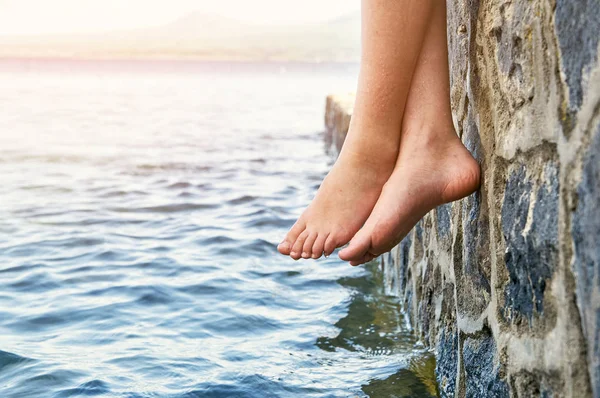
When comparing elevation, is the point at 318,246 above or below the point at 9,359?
above

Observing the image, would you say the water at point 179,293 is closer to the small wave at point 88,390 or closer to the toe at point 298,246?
the small wave at point 88,390

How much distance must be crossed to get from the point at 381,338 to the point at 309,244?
2.83 feet

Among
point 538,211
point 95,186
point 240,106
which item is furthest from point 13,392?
point 240,106

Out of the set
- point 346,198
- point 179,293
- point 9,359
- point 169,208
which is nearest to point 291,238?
point 346,198

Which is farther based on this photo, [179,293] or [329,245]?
[179,293]

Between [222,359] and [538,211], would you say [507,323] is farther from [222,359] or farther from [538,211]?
[222,359]

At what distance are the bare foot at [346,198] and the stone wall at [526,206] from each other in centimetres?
20

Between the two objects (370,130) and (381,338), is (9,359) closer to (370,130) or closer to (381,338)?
(381,338)

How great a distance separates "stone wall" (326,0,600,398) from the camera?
97cm

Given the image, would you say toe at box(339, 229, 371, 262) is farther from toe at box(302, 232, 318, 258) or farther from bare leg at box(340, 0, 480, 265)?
toe at box(302, 232, 318, 258)

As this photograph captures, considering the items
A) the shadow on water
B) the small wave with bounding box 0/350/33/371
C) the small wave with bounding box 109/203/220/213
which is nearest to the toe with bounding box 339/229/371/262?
the shadow on water

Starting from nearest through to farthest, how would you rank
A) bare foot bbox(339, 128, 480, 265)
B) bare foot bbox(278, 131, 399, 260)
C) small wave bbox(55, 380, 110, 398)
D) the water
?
bare foot bbox(339, 128, 480, 265) → bare foot bbox(278, 131, 399, 260) → small wave bbox(55, 380, 110, 398) → the water

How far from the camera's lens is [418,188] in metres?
1.48

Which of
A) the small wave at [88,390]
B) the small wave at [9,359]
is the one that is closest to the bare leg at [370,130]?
the small wave at [88,390]
